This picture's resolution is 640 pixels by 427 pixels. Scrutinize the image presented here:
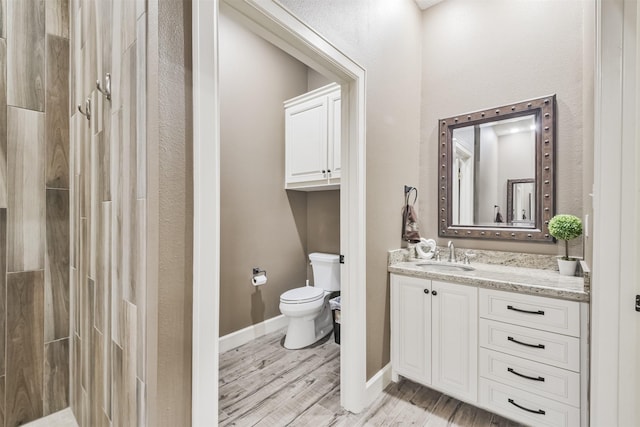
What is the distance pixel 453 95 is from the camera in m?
2.39

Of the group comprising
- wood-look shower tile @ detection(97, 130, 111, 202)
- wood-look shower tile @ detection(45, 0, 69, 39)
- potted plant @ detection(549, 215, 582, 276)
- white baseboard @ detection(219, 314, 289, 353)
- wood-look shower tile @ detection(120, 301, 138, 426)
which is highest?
wood-look shower tile @ detection(45, 0, 69, 39)

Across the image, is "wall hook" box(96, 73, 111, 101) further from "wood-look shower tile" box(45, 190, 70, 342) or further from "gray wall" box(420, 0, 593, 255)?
"gray wall" box(420, 0, 593, 255)

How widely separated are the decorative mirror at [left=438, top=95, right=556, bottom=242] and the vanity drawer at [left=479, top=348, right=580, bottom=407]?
0.87 meters

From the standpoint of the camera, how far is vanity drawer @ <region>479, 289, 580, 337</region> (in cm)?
142

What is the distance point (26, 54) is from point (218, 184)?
156 centimetres

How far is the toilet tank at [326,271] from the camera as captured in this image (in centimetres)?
295

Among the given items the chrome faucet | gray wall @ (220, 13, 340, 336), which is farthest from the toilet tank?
the chrome faucet

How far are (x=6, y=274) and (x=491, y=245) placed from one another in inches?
119

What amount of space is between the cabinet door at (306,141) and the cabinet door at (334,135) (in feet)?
0.20

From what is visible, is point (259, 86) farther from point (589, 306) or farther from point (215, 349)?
point (589, 306)

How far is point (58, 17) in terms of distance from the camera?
168 cm

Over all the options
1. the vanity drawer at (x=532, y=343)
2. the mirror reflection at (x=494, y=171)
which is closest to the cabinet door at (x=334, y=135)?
the mirror reflection at (x=494, y=171)

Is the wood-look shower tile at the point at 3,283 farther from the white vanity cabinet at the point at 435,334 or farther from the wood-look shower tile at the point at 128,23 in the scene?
the white vanity cabinet at the point at 435,334

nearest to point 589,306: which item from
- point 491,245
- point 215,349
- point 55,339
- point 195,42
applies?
point 491,245
